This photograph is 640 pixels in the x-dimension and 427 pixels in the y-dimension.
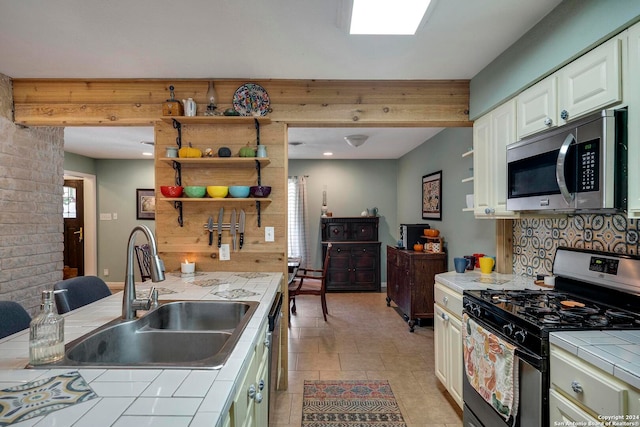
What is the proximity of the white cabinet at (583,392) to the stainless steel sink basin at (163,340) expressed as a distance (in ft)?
3.99

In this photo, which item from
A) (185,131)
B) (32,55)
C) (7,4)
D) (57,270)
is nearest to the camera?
(7,4)

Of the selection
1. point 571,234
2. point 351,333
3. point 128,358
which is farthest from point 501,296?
point 351,333

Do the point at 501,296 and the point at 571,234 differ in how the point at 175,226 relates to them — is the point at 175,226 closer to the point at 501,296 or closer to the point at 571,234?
the point at 501,296

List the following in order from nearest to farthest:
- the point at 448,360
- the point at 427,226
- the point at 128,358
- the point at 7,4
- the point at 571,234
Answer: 1. the point at 128,358
2. the point at 7,4
3. the point at 571,234
4. the point at 448,360
5. the point at 427,226

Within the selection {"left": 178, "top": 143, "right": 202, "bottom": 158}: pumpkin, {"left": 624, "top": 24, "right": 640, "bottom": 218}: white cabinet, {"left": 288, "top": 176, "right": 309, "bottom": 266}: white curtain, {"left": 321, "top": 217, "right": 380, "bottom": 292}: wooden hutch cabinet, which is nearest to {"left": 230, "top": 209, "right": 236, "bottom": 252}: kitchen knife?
{"left": 178, "top": 143, "right": 202, "bottom": 158}: pumpkin

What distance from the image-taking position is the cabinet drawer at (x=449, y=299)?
2.17 metres

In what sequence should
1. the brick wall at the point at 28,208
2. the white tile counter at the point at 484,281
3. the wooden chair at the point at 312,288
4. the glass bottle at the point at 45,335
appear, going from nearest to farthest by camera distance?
the glass bottle at the point at 45,335 < the white tile counter at the point at 484,281 < the brick wall at the point at 28,208 < the wooden chair at the point at 312,288

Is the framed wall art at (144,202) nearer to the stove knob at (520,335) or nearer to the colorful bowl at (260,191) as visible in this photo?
the colorful bowl at (260,191)

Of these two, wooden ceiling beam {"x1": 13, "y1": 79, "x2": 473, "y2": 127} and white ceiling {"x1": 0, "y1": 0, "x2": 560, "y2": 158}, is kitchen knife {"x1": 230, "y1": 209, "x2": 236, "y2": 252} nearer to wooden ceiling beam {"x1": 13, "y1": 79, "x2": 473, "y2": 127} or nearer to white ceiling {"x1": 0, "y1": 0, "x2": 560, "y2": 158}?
wooden ceiling beam {"x1": 13, "y1": 79, "x2": 473, "y2": 127}

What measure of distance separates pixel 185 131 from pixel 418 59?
5.86 ft

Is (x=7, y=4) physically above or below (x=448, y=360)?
above

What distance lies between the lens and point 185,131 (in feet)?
8.66

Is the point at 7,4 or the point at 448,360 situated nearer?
the point at 7,4

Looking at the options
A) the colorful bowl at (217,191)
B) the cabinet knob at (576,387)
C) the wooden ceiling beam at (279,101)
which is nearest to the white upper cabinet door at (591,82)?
the wooden ceiling beam at (279,101)
